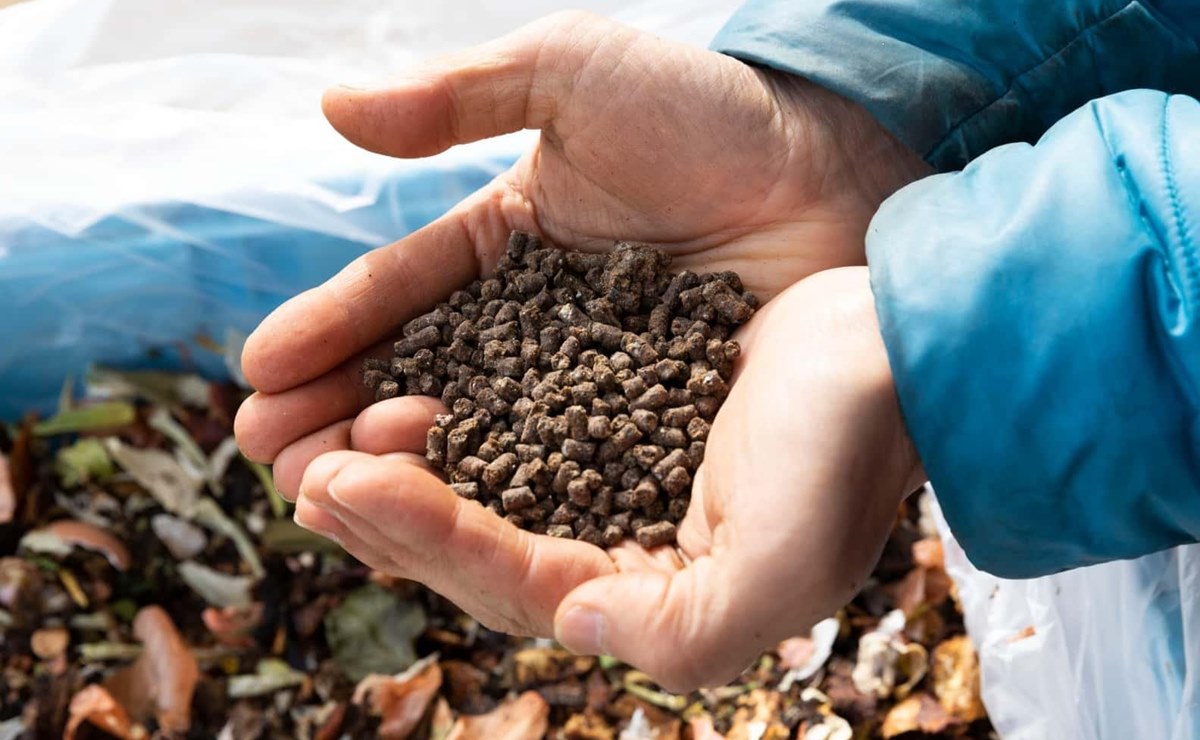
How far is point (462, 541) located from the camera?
1.20 m

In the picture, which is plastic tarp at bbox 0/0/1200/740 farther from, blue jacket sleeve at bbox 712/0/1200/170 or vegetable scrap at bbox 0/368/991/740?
blue jacket sleeve at bbox 712/0/1200/170

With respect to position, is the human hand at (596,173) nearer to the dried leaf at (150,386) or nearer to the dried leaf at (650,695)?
the dried leaf at (650,695)

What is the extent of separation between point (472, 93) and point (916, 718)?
1214mm

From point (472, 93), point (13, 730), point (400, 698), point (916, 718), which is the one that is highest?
point (472, 93)

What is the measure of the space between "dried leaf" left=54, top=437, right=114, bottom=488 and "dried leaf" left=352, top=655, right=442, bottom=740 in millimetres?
791

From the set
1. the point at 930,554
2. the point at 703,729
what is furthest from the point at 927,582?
the point at 703,729

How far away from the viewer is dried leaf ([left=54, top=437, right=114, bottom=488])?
90.3 inches

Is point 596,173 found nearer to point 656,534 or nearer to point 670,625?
point 656,534

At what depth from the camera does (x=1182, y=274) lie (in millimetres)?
1055

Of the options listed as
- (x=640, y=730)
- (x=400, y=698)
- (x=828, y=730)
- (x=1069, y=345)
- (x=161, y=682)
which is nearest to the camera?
(x=1069, y=345)

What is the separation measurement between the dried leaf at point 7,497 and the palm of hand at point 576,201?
1015mm

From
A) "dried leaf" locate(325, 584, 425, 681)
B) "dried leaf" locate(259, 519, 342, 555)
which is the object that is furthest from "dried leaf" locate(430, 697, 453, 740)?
"dried leaf" locate(259, 519, 342, 555)

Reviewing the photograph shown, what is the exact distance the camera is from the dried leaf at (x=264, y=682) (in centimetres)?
205

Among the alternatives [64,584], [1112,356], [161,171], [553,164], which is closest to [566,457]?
[553,164]
